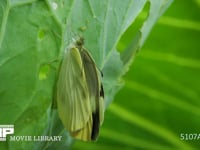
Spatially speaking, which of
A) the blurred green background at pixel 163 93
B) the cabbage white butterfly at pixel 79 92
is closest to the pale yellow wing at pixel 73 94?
the cabbage white butterfly at pixel 79 92

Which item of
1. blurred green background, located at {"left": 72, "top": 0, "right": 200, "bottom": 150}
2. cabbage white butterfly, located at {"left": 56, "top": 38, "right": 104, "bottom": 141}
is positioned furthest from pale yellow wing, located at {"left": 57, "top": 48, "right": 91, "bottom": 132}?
blurred green background, located at {"left": 72, "top": 0, "right": 200, "bottom": 150}

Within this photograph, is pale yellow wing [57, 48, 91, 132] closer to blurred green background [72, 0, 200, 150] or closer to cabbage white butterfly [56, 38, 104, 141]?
cabbage white butterfly [56, 38, 104, 141]

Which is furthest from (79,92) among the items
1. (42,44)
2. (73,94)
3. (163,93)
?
(163,93)

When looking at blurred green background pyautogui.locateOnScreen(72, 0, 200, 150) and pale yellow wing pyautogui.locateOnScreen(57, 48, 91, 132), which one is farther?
blurred green background pyautogui.locateOnScreen(72, 0, 200, 150)

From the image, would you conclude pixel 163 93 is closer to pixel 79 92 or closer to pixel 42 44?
pixel 79 92

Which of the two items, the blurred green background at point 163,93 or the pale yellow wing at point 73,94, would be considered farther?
the blurred green background at point 163,93

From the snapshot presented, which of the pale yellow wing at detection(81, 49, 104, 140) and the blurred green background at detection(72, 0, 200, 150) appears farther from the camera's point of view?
the blurred green background at detection(72, 0, 200, 150)

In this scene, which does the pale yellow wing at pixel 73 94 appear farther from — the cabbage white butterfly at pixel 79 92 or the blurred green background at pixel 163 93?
the blurred green background at pixel 163 93

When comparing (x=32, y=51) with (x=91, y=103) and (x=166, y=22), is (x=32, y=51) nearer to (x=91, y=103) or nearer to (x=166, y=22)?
(x=91, y=103)
